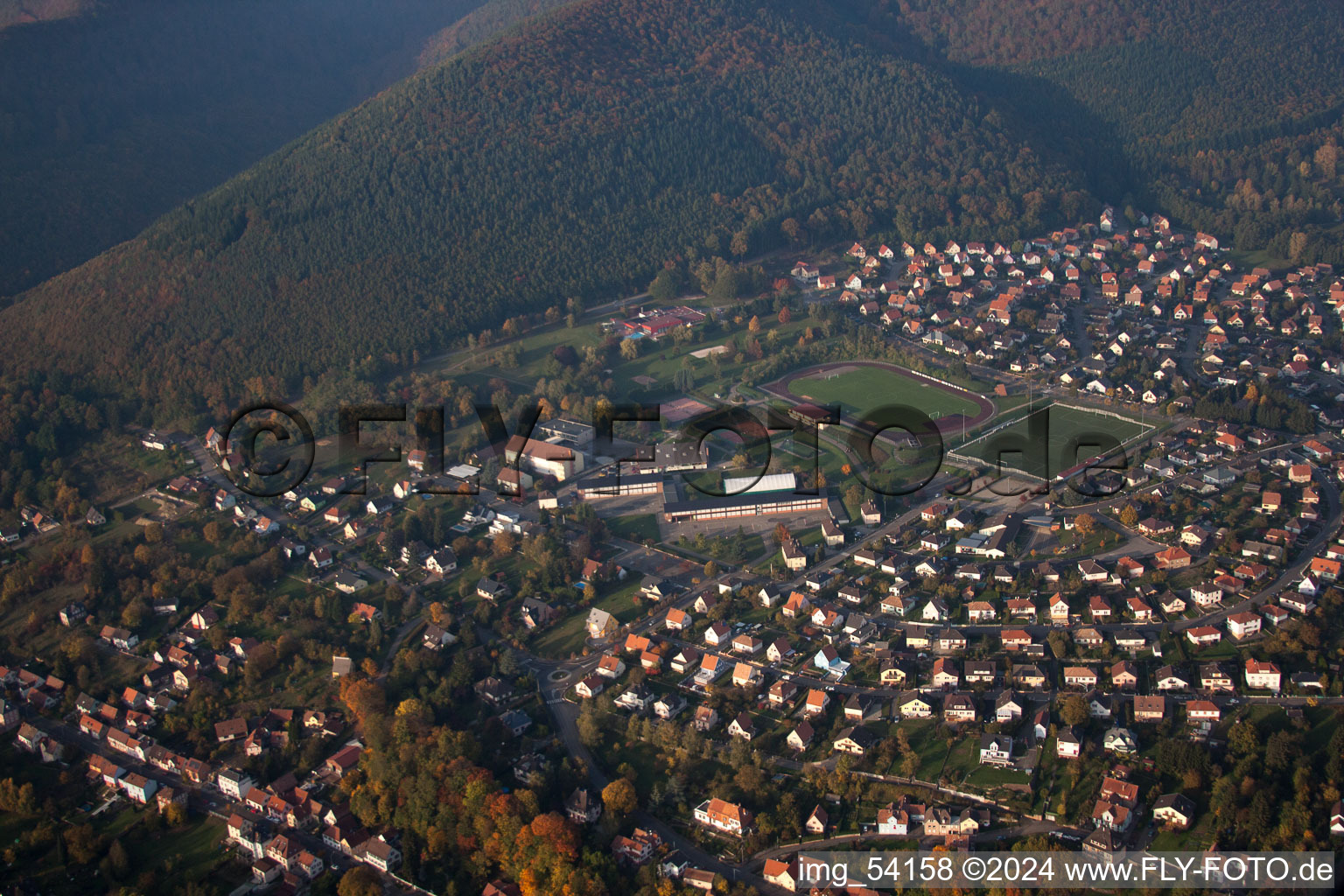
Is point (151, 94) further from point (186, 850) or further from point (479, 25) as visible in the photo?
point (186, 850)

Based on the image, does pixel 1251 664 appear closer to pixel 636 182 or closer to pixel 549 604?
pixel 549 604

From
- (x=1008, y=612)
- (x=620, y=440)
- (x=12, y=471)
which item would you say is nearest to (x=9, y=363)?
(x=12, y=471)

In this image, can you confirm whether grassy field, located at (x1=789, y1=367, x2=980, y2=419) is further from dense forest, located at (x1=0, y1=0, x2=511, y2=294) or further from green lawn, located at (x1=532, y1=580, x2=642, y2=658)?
dense forest, located at (x1=0, y1=0, x2=511, y2=294)

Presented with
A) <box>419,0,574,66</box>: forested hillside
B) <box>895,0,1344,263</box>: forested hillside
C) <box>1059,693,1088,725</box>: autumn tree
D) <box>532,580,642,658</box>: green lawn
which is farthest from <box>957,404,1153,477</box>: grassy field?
<box>419,0,574,66</box>: forested hillside

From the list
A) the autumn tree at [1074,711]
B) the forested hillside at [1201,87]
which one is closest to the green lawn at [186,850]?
the autumn tree at [1074,711]

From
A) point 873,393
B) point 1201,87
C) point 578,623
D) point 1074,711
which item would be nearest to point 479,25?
point 1201,87
